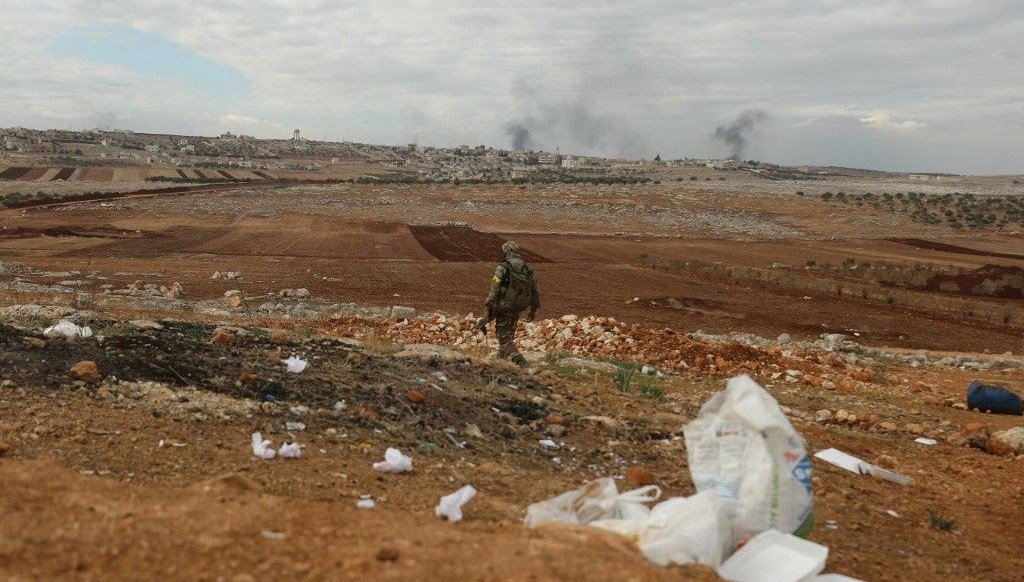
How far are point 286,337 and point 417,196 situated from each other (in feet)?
178

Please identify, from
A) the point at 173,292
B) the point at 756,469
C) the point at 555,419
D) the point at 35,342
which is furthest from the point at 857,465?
the point at 173,292

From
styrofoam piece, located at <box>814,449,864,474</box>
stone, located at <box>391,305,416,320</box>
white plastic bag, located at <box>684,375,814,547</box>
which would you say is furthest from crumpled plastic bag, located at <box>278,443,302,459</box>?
stone, located at <box>391,305,416,320</box>

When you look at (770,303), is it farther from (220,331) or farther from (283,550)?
(283,550)

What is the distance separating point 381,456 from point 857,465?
162 inches

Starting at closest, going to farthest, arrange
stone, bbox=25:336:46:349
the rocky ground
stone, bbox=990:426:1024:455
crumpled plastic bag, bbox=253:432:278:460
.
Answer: the rocky ground, crumpled plastic bag, bbox=253:432:278:460, stone, bbox=25:336:46:349, stone, bbox=990:426:1024:455

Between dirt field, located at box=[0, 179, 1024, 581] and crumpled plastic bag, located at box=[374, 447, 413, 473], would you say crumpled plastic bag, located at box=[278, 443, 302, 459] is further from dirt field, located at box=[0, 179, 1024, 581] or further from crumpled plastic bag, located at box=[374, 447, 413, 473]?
crumpled plastic bag, located at box=[374, 447, 413, 473]

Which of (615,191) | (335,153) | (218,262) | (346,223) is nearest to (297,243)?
(218,262)

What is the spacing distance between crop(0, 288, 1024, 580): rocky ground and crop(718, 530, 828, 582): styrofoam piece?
1.09ft

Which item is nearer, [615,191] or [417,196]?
[417,196]

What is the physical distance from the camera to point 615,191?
6756 cm

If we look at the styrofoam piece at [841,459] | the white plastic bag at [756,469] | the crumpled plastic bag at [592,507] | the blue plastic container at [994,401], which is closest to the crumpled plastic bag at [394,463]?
the crumpled plastic bag at [592,507]

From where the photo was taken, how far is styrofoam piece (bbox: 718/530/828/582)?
3.05 meters

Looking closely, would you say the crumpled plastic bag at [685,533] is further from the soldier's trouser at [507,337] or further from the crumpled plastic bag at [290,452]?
the soldier's trouser at [507,337]

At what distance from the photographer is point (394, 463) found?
16.1 ft
